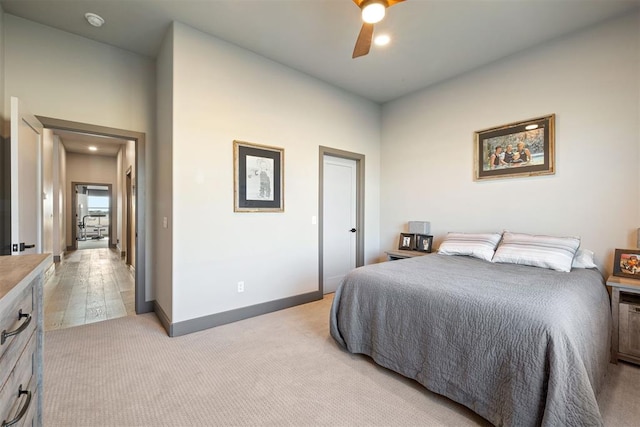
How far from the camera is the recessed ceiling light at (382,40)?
2.87m

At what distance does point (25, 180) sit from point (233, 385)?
97.7 inches

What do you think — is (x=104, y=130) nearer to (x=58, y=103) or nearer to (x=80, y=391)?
(x=58, y=103)

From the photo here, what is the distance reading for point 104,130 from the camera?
3035mm

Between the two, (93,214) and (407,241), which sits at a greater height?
(93,214)

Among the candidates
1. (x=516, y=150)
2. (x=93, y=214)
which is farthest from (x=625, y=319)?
(x=93, y=214)

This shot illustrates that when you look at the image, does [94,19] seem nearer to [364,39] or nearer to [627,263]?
[364,39]

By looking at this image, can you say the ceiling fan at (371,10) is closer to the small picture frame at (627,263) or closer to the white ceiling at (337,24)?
the white ceiling at (337,24)

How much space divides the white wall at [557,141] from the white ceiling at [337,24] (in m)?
0.26

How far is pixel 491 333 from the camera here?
158 centimetres

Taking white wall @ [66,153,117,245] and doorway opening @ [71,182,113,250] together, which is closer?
white wall @ [66,153,117,245]

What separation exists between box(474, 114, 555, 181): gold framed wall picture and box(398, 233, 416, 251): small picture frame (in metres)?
1.14

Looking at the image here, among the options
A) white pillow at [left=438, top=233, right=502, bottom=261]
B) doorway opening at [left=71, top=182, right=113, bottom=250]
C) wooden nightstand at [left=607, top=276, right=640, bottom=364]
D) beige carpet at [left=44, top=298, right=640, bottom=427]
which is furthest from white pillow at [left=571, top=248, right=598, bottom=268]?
doorway opening at [left=71, top=182, right=113, bottom=250]

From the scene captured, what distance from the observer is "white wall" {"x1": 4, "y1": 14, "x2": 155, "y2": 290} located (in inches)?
104

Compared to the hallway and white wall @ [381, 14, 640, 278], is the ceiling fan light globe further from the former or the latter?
the hallway
